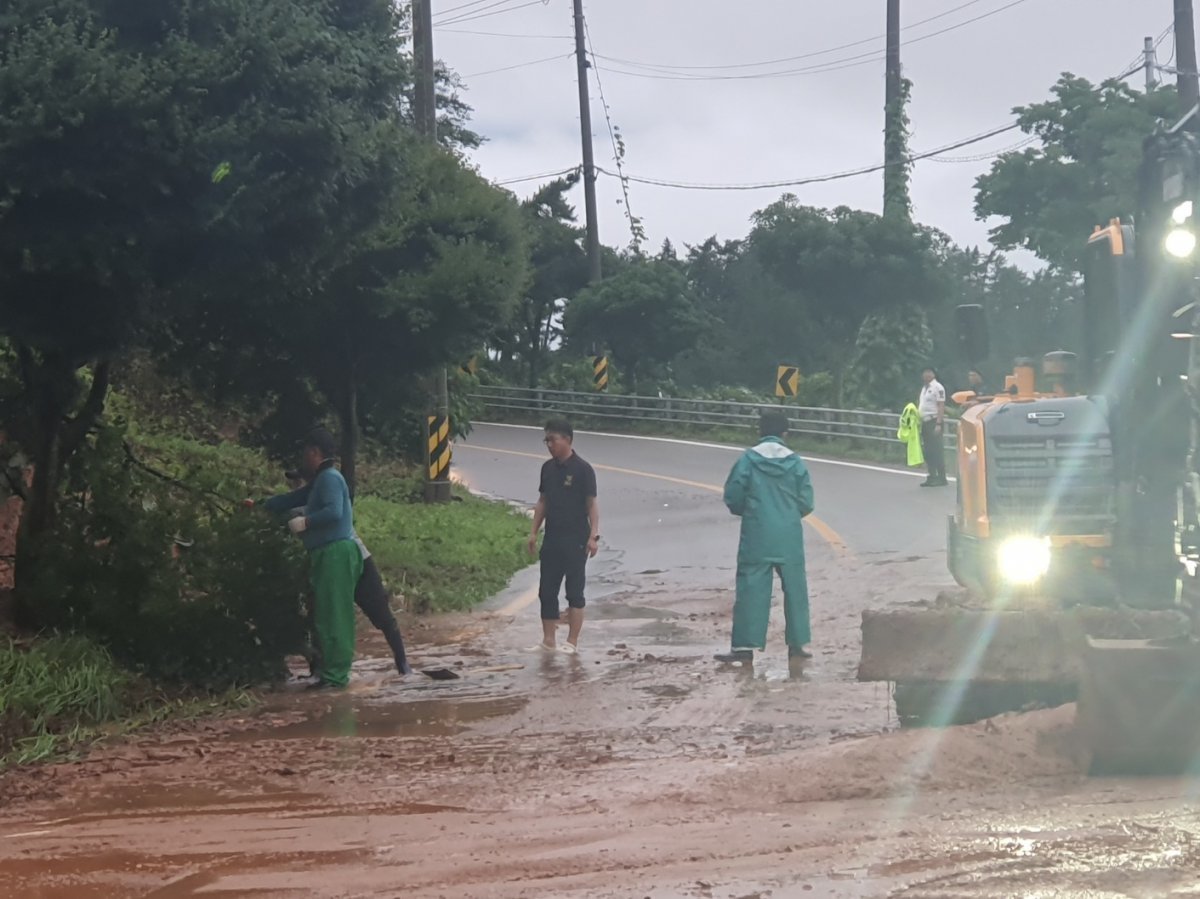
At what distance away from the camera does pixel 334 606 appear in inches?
388

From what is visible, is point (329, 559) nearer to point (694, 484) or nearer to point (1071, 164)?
point (694, 484)

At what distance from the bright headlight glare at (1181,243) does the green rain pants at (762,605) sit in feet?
14.3

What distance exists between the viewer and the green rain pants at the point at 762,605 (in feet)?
33.5

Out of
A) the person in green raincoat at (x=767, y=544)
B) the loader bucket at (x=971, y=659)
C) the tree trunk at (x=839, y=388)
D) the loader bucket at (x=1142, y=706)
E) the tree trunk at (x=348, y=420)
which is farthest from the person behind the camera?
the tree trunk at (x=839, y=388)

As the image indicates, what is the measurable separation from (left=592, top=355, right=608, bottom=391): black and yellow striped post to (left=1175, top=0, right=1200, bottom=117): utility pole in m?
19.6

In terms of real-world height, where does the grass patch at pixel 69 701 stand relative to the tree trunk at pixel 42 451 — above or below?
below

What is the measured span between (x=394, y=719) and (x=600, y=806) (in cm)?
277

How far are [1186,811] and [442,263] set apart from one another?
11.5 m

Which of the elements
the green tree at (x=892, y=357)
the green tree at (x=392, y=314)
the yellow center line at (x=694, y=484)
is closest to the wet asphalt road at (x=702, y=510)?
the yellow center line at (x=694, y=484)

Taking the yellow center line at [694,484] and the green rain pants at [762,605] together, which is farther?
the yellow center line at [694,484]

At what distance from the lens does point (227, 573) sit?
965 cm

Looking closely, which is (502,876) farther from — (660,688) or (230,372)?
(230,372)

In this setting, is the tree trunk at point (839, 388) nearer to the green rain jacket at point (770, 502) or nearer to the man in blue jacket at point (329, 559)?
the green rain jacket at point (770, 502)

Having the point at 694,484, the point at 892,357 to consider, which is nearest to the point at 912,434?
the point at 694,484
